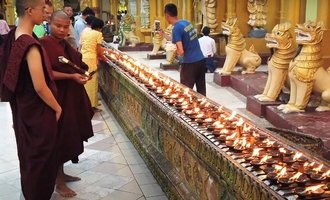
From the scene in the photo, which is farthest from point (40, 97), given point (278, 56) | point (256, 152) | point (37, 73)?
point (278, 56)

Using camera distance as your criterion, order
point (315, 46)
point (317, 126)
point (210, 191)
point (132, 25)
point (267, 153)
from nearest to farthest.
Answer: point (267, 153), point (210, 191), point (317, 126), point (315, 46), point (132, 25)

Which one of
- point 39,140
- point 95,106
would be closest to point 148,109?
point 39,140

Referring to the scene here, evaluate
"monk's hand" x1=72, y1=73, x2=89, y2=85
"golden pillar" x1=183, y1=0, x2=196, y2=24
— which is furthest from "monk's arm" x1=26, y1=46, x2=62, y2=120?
"golden pillar" x1=183, y1=0, x2=196, y2=24

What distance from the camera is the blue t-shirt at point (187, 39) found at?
19.5ft

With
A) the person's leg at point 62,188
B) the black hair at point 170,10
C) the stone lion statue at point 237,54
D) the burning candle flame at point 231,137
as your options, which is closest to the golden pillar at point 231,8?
the stone lion statue at point 237,54

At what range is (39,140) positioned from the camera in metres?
3.30

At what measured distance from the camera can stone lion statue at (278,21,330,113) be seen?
5.37m

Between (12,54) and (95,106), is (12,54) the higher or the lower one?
the higher one

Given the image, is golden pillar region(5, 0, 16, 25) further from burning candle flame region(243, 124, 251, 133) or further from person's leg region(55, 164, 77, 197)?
burning candle flame region(243, 124, 251, 133)

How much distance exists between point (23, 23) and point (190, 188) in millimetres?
1665

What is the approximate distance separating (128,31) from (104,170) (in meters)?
11.4

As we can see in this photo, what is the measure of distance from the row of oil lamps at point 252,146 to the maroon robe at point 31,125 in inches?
40.5

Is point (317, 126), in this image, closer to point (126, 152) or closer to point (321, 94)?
point (321, 94)

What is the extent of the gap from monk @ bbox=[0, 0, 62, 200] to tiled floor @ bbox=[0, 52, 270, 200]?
0.59 m
